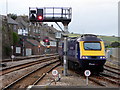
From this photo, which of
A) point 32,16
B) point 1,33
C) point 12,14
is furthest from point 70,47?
point 12,14

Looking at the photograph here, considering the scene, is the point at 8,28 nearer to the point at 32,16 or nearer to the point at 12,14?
the point at 32,16

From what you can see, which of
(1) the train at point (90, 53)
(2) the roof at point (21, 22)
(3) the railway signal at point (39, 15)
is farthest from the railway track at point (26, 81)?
(2) the roof at point (21, 22)

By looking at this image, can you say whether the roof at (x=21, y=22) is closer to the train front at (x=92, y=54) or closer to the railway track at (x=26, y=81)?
the railway track at (x=26, y=81)

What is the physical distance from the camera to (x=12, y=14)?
282ft

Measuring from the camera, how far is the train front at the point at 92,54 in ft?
56.5

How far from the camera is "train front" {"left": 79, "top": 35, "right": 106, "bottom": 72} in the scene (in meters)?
17.2

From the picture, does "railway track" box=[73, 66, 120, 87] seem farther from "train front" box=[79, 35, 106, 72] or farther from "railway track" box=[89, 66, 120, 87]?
A: "train front" box=[79, 35, 106, 72]

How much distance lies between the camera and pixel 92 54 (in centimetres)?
1738

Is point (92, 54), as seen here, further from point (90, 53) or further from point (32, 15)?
point (32, 15)

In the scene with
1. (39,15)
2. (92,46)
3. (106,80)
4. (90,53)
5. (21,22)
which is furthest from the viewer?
(21,22)

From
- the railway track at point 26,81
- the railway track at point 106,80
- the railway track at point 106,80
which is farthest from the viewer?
the railway track at point 106,80

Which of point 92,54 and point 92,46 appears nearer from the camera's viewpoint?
point 92,54

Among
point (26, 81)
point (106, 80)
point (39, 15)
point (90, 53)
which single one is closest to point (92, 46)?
point (90, 53)

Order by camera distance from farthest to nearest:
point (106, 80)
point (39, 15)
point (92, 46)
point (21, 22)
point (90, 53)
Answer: point (21, 22), point (92, 46), point (90, 53), point (39, 15), point (106, 80)
